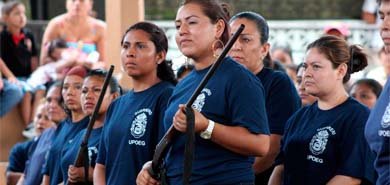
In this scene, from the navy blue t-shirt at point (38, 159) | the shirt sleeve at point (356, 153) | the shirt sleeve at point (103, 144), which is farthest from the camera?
the navy blue t-shirt at point (38, 159)

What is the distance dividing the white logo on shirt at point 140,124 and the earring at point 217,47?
0.57 m

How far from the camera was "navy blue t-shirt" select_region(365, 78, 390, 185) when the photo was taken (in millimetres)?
3934

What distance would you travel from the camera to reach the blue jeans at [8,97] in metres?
9.41

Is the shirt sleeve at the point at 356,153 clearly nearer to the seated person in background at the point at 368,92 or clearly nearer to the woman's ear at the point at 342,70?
the woman's ear at the point at 342,70

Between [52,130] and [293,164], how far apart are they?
279 cm

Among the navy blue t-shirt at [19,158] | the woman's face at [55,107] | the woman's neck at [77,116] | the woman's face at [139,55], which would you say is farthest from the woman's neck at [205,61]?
the navy blue t-shirt at [19,158]

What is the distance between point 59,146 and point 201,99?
2210 millimetres

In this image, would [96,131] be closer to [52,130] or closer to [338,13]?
[52,130]

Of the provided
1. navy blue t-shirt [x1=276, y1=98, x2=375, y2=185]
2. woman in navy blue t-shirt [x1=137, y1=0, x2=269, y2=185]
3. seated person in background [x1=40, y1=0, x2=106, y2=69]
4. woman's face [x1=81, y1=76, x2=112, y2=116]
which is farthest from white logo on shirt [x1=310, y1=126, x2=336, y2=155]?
seated person in background [x1=40, y1=0, x2=106, y2=69]

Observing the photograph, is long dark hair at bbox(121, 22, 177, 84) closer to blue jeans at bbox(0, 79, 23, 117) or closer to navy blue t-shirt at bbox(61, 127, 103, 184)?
navy blue t-shirt at bbox(61, 127, 103, 184)

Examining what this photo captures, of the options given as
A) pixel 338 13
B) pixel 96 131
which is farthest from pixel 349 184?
pixel 338 13

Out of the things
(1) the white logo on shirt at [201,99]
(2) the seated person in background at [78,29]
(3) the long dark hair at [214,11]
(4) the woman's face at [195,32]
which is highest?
(3) the long dark hair at [214,11]

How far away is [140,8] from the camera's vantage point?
26.6 ft

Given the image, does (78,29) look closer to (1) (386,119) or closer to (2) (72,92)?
(2) (72,92)
